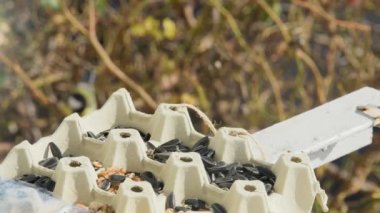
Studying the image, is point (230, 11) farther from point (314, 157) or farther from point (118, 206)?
point (118, 206)

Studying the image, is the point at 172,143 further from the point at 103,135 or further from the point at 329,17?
the point at 329,17

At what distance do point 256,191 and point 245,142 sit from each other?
0.40 feet

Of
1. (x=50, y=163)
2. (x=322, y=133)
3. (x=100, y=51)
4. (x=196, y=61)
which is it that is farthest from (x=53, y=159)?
(x=196, y=61)

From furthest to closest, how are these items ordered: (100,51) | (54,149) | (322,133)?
1. (100,51)
2. (322,133)
3. (54,149)

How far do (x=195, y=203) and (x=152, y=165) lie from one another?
0.26ft

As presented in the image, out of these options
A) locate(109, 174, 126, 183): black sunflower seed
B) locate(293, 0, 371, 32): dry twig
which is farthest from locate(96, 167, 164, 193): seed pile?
locate(293, 0, 371, 32): dry twig

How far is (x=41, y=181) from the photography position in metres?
0.93

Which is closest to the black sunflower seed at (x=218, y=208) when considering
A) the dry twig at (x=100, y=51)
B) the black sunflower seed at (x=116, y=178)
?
the black sunflower seed at (x=116, y=178)

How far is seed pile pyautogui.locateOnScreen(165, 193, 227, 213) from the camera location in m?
0.89

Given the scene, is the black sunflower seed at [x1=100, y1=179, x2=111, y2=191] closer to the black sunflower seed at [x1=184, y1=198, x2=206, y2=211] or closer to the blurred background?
the black sunflower seed at [x1=184, y1=198, x2=206, y2=211]

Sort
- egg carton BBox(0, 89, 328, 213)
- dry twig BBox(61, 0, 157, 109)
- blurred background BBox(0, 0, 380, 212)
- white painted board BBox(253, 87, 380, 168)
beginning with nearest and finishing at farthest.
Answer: egg carton BBox(0, 89, 328, 213), white painted board BBox(253, 87, 380, 168), dry twig BBox(61, 0, 157, 109), blurred background BBox(0, 0, 380, 212)

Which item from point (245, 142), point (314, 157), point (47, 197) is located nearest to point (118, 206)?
point (47, 197)

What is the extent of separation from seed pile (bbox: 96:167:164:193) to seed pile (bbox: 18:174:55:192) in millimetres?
48

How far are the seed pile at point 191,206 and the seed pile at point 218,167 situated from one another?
36mm
